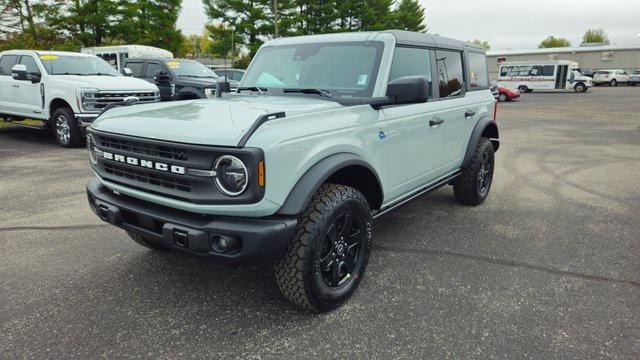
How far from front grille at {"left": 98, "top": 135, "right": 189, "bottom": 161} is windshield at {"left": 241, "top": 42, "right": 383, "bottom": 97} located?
140 centimetres

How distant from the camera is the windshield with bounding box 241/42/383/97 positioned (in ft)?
11.6

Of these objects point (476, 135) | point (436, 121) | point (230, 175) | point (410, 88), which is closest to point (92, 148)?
point (230, 175)

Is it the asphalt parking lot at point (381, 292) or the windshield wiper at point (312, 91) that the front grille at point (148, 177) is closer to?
the asphalt parking lot at point (381, 292)

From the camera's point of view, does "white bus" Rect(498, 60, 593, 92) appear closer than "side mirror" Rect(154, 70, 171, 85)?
No

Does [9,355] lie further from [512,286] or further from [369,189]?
[512,286]

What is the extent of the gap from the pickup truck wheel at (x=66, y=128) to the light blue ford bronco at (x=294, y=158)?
628 centimetres

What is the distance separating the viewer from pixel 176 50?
113ft

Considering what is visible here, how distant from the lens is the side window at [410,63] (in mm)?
3686

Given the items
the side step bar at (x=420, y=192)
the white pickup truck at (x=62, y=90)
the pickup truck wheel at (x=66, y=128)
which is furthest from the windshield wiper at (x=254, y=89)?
the pickup truck wheel at (x=66, y=128)

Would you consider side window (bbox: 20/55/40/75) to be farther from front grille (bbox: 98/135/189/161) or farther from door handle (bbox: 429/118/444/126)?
door handle (bbox: 429/118/444/126)

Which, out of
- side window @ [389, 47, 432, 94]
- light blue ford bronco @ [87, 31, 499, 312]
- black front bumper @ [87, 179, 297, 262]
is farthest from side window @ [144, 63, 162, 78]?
black front bumper @ [87, 179, 297, 262]

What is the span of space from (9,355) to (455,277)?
118 inches

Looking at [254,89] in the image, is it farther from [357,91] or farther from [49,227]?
[49,227]

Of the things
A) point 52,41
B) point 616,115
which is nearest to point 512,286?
point 616,115
